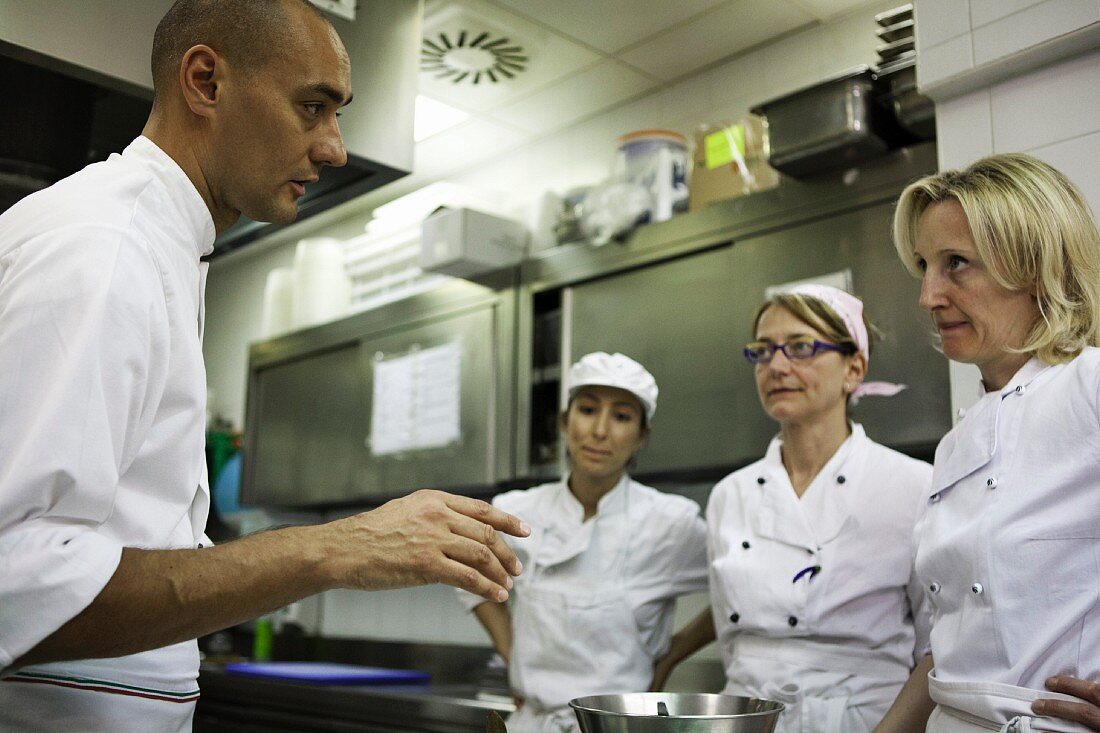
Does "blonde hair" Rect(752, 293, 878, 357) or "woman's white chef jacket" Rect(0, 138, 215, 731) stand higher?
"blonde hair" Rect(752, 293, 878, 357)

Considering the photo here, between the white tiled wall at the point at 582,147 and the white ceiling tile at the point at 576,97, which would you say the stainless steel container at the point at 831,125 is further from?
the white ceiling tile at the point at 576,97

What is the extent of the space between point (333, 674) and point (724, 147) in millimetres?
2167

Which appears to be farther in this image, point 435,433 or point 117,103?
point 435,433

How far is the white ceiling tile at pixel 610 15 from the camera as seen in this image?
2961mm

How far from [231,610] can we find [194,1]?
0.77 meters

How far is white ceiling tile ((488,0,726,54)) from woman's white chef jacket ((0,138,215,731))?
202 cm

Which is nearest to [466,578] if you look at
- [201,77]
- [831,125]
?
[201,77]

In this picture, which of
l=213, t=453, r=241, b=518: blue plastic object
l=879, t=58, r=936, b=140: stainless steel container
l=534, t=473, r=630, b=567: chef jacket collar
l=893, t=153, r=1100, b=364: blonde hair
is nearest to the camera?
l=893, t=153, r=1100, b=364: blonde hair

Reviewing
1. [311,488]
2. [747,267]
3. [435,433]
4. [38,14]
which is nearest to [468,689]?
[435,433]

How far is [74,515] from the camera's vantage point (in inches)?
34.6

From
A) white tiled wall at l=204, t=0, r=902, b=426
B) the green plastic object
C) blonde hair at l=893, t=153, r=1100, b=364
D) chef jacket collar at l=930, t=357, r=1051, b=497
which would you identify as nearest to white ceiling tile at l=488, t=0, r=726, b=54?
white tiled wall at l=204, t=0, r=902, b=426

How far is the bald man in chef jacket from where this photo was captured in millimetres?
865

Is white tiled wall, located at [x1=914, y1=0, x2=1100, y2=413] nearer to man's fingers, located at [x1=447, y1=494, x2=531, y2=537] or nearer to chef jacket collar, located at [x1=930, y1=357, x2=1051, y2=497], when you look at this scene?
chef jacket collar, located at [x1=930, y1=357, x2=1051, y2=497]

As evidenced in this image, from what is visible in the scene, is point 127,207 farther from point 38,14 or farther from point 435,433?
point 435,433
